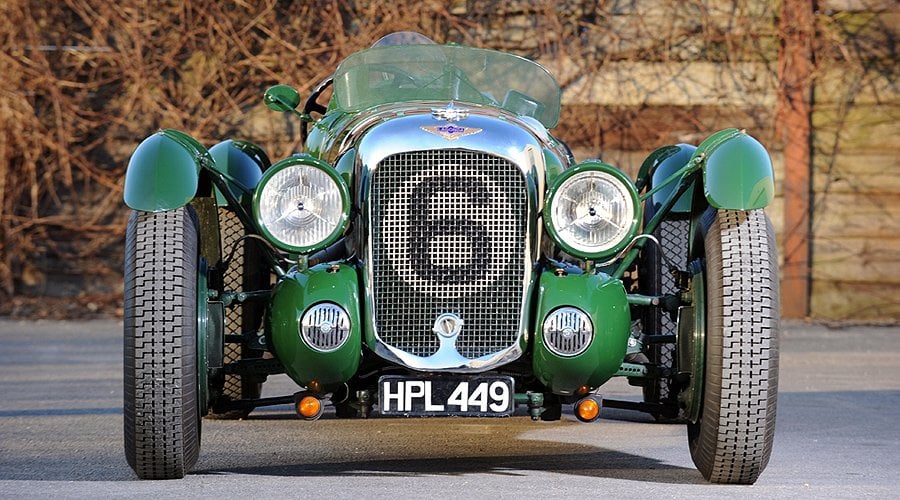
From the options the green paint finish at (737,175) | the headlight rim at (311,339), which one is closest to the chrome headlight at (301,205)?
the headlight rim at (311,339)

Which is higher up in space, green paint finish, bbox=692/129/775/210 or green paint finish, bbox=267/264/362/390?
green paint finish, bbox=692/129/775/210

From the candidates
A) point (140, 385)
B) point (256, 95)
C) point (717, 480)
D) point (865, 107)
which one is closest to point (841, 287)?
point (865, 107)

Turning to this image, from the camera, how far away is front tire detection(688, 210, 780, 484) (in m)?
5.15

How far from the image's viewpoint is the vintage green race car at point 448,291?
5.09 meters

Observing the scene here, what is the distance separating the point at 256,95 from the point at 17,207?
219 centimetres

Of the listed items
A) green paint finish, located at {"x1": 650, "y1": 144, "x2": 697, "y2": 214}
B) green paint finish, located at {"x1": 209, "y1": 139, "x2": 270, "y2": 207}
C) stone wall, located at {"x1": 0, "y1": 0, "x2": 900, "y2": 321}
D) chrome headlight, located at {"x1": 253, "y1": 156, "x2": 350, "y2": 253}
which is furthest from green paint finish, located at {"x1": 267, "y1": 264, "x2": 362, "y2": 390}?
stone wall, located at {"x1": 0, "y1": 0, "x2": 900, "y2": 321}

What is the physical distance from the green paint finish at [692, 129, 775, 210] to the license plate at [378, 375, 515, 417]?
103 centimetres

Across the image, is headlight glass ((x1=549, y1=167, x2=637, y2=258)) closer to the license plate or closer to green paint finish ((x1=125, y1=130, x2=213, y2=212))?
the license plate

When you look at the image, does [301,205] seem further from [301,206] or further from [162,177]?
[162,177]

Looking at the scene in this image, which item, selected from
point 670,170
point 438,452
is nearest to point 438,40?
point 670,170

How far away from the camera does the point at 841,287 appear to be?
12.6 meters

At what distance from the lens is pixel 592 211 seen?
5219mm

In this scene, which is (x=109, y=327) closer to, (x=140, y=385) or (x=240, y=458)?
(x=240, y=458)

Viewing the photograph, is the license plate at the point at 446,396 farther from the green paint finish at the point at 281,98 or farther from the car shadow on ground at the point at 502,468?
the green paint finish at the point at 281,98
